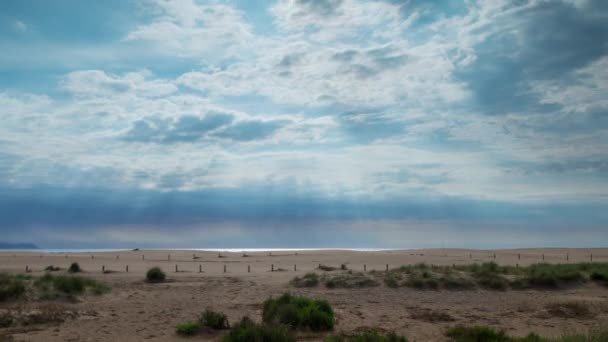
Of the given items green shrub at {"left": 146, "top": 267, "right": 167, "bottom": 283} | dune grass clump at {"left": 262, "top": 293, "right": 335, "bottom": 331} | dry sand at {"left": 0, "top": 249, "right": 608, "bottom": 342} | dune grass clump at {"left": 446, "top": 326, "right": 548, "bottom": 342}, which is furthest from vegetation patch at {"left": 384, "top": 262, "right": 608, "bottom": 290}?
green shrub at {"left": 146, "top": 267, "right": 167, "bottom": 283}

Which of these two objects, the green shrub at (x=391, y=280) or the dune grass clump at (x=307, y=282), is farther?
the dune grass clump at (x=307, y=282)

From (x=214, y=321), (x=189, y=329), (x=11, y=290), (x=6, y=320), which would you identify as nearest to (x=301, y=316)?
(x=214, y=321)

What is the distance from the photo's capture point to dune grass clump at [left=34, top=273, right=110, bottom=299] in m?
21.9

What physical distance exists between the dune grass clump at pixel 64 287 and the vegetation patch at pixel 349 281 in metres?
12.5

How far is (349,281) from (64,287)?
15.3m

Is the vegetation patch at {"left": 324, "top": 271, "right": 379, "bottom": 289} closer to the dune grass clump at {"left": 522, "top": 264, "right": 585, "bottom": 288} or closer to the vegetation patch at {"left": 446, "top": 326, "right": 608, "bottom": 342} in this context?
the dune grass clump at {"left": 522, "top": 264, "right": 585, "bottom": 288}

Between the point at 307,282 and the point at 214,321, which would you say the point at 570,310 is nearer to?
the point at 307,282

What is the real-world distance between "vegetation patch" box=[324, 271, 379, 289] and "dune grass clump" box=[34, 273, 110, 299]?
492 inches

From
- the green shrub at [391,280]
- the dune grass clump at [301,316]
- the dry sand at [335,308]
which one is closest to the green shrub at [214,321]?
the dry sand at [335,308]

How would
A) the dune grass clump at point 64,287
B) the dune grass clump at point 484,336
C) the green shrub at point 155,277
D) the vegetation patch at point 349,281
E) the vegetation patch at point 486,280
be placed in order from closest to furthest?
1. the dune grass clump at point 484,336
2. the dune grass clump at point 64,287
3. the vegetation patch at point 486,280
4. the vegetation patch at point 349,281
5. the green shrub at point 155,277

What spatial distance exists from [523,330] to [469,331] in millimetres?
3573

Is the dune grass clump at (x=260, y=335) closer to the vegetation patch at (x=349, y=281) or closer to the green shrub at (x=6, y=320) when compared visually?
the green shrub at (x=6, y=320)

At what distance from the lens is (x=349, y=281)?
28.2 m

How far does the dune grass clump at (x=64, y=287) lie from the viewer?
21938 mm
